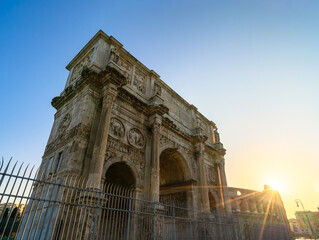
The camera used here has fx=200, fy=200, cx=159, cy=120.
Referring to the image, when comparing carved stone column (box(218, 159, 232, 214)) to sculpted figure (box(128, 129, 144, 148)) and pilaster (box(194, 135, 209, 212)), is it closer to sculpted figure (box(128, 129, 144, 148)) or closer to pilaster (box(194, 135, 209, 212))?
pilaster (box(194, 135, 209, 212))

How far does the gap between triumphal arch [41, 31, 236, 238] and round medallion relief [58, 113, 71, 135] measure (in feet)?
0.25

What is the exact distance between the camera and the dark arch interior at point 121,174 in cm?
1052

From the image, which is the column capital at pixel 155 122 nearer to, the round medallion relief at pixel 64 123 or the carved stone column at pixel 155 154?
the carved stone column at pixel 155 154

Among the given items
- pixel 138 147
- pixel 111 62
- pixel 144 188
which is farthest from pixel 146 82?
pixel 144 188

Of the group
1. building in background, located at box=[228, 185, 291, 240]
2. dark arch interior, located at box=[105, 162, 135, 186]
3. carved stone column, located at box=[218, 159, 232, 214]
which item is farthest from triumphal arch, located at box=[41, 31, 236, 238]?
building in background, located at box=[228, 185, 291, 240]

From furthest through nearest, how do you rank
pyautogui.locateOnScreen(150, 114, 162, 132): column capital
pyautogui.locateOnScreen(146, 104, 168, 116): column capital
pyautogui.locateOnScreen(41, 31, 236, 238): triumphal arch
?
1. pyautogui.locateOnScreen(146, 104, 168, 116): column capital
2. pyautogui.locateOnScreen(150, 114, 162, 132): column capital
3. pyautogui.locateOnScreen(41, 31, 236, 238): triumphal arch

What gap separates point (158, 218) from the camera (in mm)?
9352

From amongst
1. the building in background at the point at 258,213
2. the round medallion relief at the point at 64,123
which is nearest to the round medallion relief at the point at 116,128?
the round medallion relief at the point at 64,123

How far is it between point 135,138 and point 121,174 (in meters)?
2.12

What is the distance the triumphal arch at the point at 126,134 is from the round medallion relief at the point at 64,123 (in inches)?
3.1

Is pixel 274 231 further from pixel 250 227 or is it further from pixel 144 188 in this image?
pixel 144 188

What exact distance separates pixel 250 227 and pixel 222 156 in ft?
41.6

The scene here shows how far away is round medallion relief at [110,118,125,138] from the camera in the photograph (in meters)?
10.3

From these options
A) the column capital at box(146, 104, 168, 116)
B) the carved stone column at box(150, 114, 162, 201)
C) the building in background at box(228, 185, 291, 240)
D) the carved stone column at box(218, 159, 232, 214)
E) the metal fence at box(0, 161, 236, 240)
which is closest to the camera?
the metal fence at box(0, 161, 236, 240)
